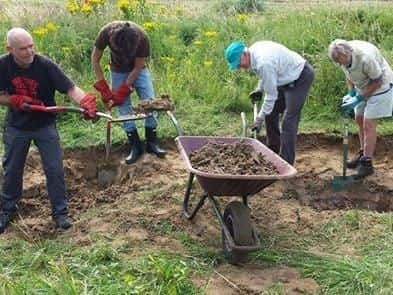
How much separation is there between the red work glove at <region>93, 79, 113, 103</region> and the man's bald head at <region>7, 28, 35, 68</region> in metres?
1.49

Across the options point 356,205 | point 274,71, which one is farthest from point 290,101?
point 356,205

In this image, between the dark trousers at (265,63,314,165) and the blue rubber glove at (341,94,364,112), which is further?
the blue rubber glove at (341,94,364,112)

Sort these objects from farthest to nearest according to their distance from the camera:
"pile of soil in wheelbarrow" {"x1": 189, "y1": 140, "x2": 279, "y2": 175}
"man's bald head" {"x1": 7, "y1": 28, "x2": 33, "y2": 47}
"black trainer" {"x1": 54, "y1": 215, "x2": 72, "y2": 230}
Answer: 1. "black trainer" {"x1": 54, "y1": 215, "x2": 72, "y2": 230}
2. "man's bald head" {"x1": 7, "y1": 28, "x2": 33, "y2": 47}
3. "pile of soil in wheelbarrow" {"x1": 189, "y1": 140, "x2": 279, "y2": 175}

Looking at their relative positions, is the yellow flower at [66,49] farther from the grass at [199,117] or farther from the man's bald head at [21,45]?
the man's bald head at [21,45]

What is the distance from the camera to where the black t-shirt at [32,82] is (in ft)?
18.6

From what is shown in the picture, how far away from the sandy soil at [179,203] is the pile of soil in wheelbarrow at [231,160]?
67cm

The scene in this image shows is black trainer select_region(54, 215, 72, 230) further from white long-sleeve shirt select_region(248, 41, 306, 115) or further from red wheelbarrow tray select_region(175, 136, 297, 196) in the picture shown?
white long-sleeve shirt select_region(248, 41, 306, 115)

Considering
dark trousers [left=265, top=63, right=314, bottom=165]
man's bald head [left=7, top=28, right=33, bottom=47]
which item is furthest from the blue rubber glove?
man's bald head [left=7, top=28, right=33, bottom=47]

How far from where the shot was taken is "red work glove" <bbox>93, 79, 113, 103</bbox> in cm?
704

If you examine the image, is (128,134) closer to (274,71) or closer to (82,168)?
(82,168)

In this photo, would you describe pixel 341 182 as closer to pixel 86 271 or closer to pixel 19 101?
pixel 86 271

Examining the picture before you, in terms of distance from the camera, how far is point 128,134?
745 centimetres

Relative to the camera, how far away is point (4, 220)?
602 centimetres

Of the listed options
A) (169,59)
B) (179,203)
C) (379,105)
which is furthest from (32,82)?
(169,59)
